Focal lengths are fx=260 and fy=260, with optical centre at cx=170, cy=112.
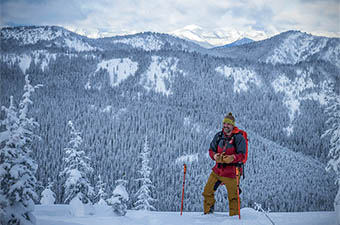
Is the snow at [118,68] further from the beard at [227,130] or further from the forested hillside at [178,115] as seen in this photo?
the beard at [227,130]

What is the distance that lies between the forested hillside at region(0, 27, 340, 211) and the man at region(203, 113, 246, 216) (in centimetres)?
630

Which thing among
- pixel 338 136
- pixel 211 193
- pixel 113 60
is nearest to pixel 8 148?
pixel 211 193

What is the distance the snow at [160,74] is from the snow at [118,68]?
11.2m

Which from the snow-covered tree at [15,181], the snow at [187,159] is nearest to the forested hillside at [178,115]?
the snow at [187,159]

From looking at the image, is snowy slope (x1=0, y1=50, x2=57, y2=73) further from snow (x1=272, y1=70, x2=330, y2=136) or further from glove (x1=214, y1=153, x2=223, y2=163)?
glove (x1=214, y1=153, x2=223, y2=163)

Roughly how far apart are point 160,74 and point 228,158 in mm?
158966

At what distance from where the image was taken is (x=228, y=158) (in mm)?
7234

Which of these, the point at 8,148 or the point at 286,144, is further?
the point at 286,144

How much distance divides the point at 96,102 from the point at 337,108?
117m

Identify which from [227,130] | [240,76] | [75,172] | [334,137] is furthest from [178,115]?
[227,130]

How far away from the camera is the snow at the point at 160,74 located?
514 ft

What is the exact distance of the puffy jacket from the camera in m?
7.26

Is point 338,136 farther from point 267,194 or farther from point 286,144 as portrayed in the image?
point 286,144

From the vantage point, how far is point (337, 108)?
13.9 m
